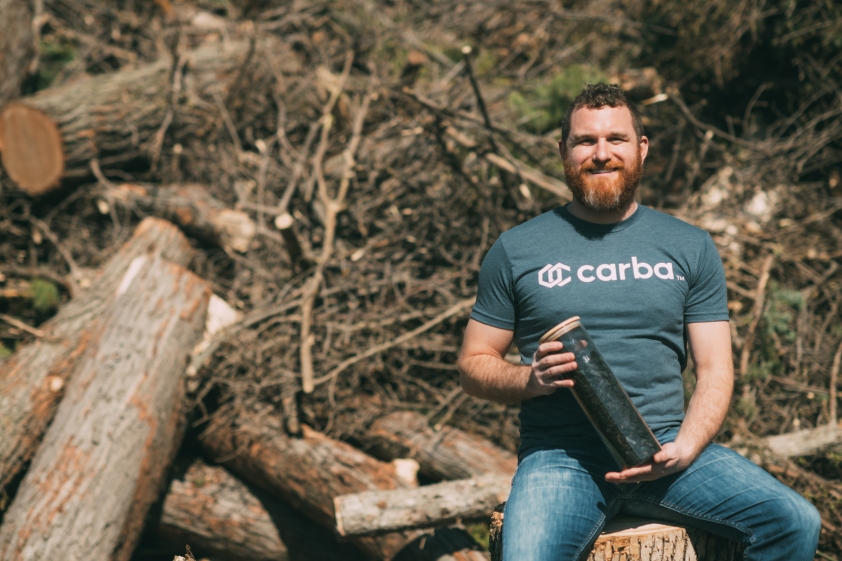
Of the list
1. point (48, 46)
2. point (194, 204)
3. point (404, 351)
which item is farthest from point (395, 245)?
point (48, 46)

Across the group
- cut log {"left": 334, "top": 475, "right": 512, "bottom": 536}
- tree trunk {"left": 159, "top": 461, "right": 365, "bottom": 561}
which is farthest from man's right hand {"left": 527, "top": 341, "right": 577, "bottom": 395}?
tree trunk {"left": 159, "top": 461, "right": 365, "bottom": 561}

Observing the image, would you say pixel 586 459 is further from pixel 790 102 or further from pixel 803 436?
pixel 790 102

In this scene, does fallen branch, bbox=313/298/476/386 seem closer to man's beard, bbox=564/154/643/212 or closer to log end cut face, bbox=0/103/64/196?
man's beard, bbox=564/154/643/212

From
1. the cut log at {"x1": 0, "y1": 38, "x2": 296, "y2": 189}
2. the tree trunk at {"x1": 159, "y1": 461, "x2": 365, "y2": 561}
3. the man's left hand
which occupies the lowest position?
the tree trunk at {"x1": 159, "y1": 461, "x2": 365, "y2": 561}

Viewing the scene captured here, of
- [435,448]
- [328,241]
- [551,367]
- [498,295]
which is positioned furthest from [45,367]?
[551,367]

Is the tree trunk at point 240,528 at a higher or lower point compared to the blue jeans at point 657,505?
lower

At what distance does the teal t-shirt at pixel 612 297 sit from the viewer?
2.17 m

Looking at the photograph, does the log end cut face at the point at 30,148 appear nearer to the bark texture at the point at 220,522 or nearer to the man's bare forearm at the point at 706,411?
the bark texture at the point at 220,522

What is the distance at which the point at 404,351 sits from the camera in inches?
179

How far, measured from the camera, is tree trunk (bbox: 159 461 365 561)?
13.6 feet

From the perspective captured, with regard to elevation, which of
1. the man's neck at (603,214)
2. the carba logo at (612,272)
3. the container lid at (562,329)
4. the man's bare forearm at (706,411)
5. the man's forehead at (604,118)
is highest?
the man's forehead at (604,118)

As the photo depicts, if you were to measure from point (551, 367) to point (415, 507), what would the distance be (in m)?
1.83

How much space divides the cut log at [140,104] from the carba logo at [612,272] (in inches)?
182

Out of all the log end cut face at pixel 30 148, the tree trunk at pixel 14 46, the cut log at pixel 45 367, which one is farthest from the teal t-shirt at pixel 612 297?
the tree trunk at pixel 14 46
